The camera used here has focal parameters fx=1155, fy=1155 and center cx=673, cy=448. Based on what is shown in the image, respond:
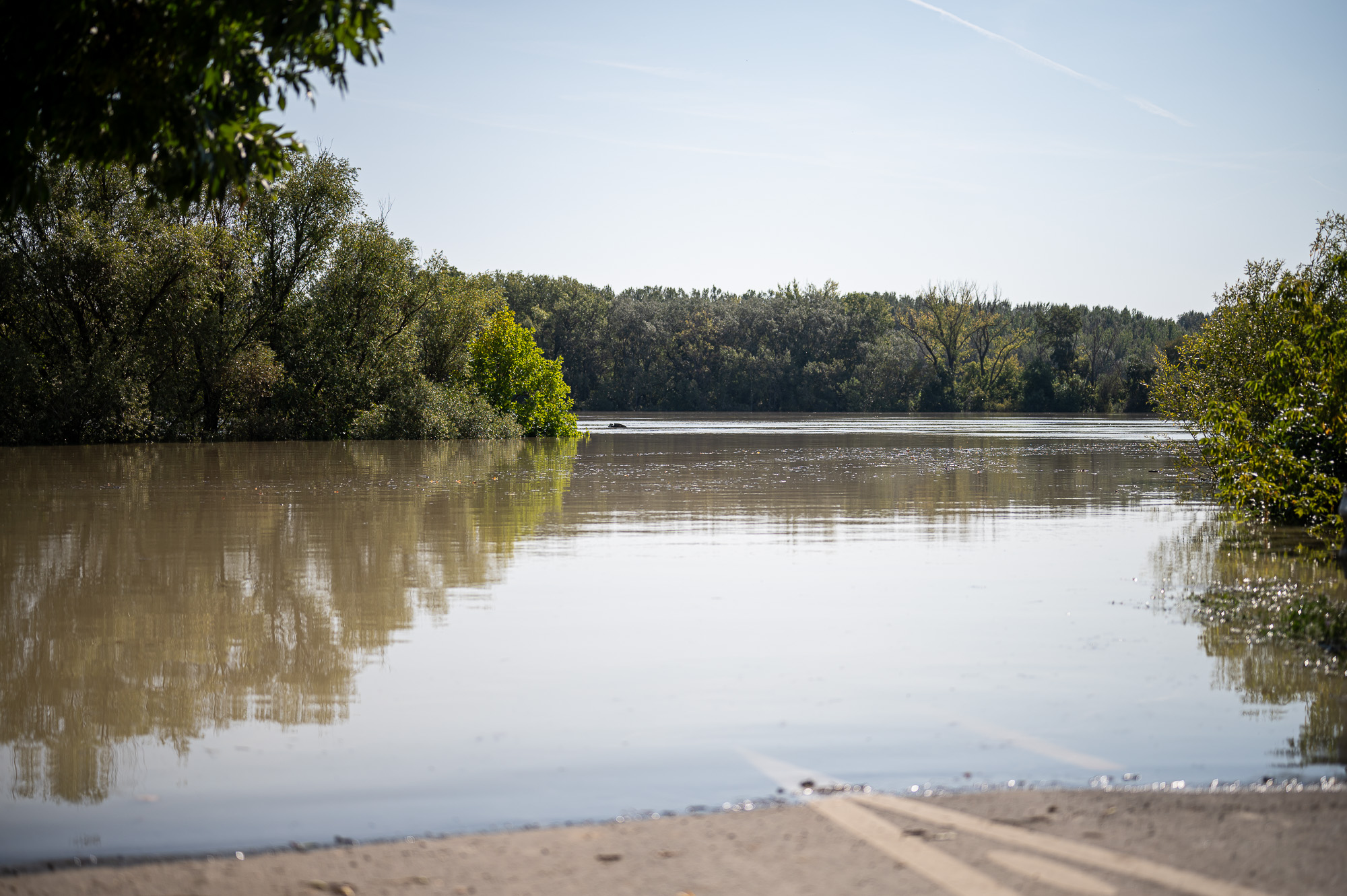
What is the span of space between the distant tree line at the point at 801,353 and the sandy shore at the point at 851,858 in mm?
116408

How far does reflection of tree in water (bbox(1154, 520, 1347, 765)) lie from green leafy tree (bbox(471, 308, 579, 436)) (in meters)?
43.2

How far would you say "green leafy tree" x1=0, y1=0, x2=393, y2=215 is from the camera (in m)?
6.17

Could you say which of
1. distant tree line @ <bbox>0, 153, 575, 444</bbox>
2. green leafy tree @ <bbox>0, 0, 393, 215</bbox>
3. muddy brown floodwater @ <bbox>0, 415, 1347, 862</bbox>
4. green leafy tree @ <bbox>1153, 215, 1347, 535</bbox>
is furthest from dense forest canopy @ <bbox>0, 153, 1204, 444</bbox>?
green leafy tree @ <bbox>0, 0, 393, 215</bbox>

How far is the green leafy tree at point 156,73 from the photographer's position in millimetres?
6168

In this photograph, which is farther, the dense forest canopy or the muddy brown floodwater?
the dense forest canopy

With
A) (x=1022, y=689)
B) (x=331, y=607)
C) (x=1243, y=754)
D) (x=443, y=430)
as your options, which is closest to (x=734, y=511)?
(x=331, y=607)

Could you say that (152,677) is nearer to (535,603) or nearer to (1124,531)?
(535,603)

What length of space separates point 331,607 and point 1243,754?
740 cm

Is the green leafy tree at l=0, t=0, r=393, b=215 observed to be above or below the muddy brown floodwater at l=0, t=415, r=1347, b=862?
above

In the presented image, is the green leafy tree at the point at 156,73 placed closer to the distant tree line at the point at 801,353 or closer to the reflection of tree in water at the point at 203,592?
the reflection of tree in water at the point at 203,592

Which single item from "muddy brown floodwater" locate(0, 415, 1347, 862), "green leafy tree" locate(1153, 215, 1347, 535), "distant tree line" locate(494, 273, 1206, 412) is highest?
"distant tree line" locate(494, 273, 1206, 412)

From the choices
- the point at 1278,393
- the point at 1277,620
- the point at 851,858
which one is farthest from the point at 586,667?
the point at 1278,393

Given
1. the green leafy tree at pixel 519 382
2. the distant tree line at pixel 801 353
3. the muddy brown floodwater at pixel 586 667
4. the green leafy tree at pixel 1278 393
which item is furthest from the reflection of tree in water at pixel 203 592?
the distant tree line at pixel 801 353

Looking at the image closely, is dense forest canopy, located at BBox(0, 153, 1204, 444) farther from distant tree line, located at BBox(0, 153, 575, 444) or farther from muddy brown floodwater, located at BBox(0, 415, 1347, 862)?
muddy brown floodwater, located at BBox(0, 415, 1347, 862)
